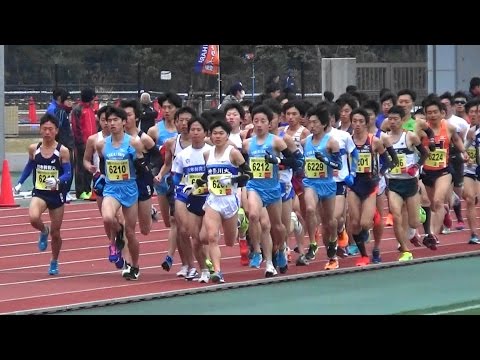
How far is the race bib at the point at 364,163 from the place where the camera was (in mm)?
16372

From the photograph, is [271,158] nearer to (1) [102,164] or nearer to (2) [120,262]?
(1) [102,164]

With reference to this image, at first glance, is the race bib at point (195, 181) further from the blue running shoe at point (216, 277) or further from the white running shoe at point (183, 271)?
the white running shoe at point (183, 271)

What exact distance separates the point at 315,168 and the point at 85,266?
3353mm

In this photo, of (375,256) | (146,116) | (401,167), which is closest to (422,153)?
(401,167)

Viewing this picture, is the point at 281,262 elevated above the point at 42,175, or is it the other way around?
the point at 42,175

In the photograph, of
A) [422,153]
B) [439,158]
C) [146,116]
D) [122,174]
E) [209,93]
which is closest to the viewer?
[122,174]

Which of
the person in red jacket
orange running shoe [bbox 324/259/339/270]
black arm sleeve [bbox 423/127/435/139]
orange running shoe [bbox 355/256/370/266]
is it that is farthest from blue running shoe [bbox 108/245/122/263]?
the person in red jacket

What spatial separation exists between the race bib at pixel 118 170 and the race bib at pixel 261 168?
1.47 metres

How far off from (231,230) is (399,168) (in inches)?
118

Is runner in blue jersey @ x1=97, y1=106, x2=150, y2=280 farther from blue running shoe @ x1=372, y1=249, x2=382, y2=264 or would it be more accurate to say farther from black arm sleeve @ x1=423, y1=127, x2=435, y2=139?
black arm sleeve @ x1=423, y1=127, x2=435, y2=139

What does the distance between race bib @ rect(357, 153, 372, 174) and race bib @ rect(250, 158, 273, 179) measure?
1292mm

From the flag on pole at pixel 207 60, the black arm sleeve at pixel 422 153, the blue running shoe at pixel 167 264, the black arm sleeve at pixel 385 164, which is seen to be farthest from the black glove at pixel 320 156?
the flag on pole at pixel 207 60

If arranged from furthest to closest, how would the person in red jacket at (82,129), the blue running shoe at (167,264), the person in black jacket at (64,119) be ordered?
the person in red jacket at (82,129), the person in black jacket at (64,119), the blue running shoe at (167,264)

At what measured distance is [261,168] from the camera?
617 inches
